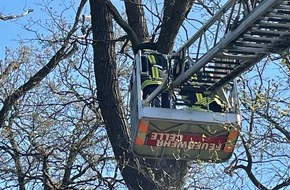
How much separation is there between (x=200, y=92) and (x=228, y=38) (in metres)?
1.67

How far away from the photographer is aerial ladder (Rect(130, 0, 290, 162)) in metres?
6.75

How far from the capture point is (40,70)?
1254 centimetres

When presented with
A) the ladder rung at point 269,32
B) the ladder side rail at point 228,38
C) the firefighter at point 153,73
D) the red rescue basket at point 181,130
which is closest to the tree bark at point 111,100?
the red rescue basket at point 181,130

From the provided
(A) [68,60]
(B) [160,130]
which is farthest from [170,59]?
(A) [68,60]

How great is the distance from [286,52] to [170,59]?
1773mm

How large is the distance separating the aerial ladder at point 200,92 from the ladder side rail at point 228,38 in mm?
11

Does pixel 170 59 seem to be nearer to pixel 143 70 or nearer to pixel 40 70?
pixel 143 70

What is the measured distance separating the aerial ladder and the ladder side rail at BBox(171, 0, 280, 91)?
11 mm

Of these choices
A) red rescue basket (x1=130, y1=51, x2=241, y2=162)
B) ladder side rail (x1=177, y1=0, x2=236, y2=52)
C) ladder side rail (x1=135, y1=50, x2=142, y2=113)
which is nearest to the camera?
ladder side rail (x1=177, y1=0, x2=236, y2=52)

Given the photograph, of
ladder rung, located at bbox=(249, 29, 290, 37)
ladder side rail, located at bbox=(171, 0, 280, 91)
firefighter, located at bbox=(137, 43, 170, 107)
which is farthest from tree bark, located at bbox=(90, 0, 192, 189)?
ladder rung, located at bbox=(249, 29, 290, 37)

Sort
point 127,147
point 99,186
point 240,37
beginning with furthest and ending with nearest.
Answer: point 99,186, point 127,147, point 240,37

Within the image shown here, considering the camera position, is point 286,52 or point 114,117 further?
point 114,117

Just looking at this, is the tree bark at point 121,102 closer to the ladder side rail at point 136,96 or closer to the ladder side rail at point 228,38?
the ladder side rail at point 136,96

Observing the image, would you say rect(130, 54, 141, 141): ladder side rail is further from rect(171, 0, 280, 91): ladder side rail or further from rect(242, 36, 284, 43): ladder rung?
rect(242, 36, 284, 43): ladder rung
